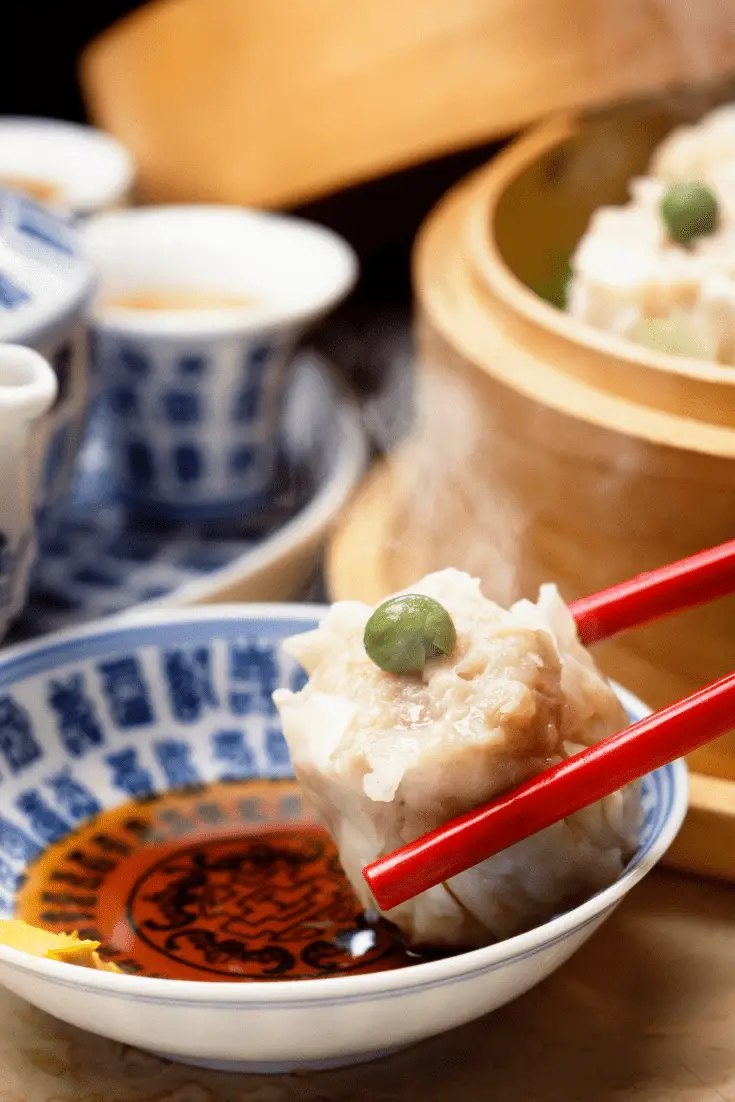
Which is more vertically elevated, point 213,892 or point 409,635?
point 409,635

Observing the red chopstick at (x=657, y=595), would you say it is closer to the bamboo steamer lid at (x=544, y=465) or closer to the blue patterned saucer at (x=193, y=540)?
the bamboo steamer lid at (x=544, y=465)

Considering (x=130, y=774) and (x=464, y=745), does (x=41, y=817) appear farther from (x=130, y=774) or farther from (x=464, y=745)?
(x=464, y=745)

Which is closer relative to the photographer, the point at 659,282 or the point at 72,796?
the point at 72,796

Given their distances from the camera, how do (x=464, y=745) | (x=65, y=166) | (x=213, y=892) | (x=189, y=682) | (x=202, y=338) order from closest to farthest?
1. (x=464, y=745)
2. (x=213, y=892)
3. (x=189, y=682)
4. (x=202, y=338)
5. (x=65, y=166)

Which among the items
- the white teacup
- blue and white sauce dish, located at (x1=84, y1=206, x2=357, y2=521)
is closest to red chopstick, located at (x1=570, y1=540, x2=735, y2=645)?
blue and white sauce dish, located at (x1=84, y1=206, x2=357, y2=521)

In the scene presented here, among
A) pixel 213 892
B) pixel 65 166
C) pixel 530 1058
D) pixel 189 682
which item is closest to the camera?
pixel 530 1058

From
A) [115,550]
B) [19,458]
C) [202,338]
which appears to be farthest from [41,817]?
[202,338]

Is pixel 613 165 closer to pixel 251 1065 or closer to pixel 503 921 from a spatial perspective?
pixel 503 921

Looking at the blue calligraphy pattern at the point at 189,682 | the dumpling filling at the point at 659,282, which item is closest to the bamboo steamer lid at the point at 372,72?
the dumpling filling at the point at 659,282
